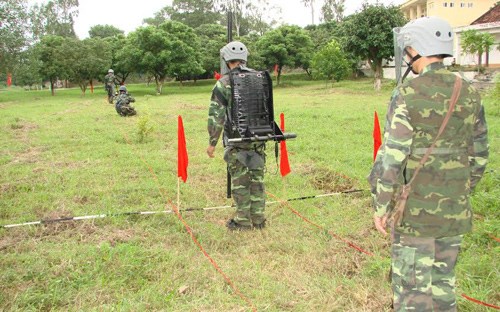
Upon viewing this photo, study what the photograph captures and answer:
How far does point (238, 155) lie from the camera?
175 inches

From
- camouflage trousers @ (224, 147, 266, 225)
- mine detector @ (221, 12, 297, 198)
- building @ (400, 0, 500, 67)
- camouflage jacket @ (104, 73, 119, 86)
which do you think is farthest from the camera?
building @ (400, 0, 500, 67)

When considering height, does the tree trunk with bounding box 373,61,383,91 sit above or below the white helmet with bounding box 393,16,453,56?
above

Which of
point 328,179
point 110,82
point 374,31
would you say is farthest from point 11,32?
point 328,179

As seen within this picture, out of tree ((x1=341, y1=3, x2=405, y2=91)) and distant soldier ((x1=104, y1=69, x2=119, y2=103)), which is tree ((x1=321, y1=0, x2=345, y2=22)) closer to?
tree ((x1=341, y1=3, x2=405, y2=91))

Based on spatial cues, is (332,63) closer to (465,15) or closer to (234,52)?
(465,15)

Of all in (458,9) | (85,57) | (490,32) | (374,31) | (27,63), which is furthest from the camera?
(458,9)

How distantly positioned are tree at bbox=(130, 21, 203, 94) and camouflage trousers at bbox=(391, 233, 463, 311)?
25489mm

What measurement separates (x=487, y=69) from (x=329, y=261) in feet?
85.4

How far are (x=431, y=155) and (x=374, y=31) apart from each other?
21445mm

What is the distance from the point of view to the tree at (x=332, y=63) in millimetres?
25906

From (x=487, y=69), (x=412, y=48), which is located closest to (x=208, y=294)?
(x=412, y=48)

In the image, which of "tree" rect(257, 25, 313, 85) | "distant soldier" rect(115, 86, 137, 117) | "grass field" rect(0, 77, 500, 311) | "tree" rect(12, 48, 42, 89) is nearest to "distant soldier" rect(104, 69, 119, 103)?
"distant soldier" rect(115, 86, 137, 117)

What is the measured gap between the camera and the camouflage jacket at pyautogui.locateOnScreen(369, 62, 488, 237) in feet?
7.42

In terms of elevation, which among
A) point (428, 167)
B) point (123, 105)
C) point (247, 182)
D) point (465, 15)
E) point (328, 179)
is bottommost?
point (328, 179)
